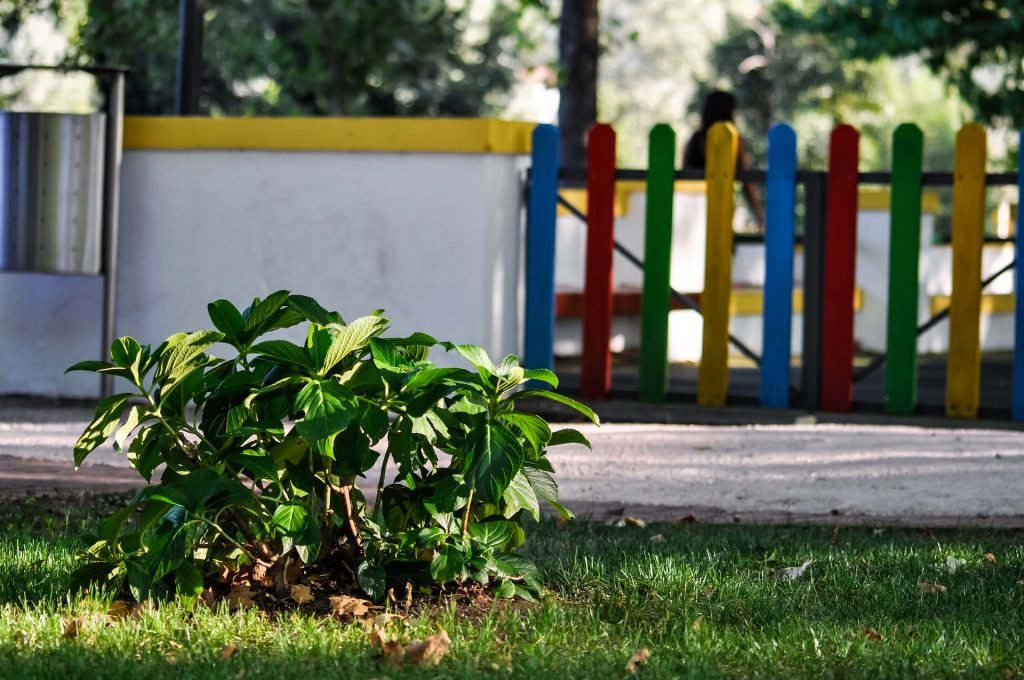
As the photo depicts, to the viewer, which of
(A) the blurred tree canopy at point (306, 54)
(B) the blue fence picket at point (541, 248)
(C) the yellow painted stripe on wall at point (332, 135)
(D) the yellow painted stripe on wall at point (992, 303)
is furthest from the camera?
(A) the blurred tree canopy at point (306, 54)


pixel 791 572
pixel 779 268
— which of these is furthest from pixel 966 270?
pixel 791 572

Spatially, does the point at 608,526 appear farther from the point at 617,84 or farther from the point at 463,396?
the point at 617,84

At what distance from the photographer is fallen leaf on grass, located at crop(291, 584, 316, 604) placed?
12.3 ft

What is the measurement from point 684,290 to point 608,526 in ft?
27.7

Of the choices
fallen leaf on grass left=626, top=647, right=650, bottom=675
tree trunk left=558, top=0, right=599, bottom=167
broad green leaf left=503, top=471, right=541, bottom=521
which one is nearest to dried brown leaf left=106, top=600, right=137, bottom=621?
broad green leaf left=503, top=471, right=541, bottom=521

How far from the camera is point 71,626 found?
348 cm

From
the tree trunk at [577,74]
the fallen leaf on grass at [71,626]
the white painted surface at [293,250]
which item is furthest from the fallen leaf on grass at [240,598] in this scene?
the tree trunk at [577,74]

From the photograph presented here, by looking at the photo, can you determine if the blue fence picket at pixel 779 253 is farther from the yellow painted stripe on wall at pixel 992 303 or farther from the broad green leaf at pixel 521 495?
the yellow painted stripe on wall at pixel 992 303

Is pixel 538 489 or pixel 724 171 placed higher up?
pixel 724 171

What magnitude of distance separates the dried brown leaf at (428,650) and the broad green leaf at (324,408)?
0.51m

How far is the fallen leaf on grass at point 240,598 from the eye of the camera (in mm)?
3734

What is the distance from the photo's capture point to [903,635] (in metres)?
3.60

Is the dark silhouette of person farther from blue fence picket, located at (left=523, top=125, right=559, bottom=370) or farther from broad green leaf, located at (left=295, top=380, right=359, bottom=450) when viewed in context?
broad green leaf, located at (left=295, top=380, right=359, bottom=450)

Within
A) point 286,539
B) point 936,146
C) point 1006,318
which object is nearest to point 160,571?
point 286,539
